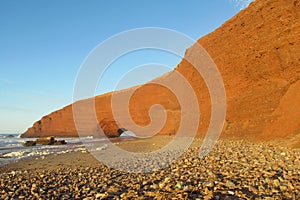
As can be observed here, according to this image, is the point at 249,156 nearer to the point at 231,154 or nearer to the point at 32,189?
the point at 231,154

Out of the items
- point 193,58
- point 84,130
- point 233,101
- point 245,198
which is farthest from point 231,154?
point 84,130

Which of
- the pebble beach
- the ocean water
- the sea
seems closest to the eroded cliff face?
the pebble beach

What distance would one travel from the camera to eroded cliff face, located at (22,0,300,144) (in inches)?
491

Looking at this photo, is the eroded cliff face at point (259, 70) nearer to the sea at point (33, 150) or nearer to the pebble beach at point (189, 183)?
the pebble beach at point (189, 183)

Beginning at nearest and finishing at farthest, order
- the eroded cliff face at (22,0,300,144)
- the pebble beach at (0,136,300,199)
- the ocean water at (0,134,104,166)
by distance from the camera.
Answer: the pebble beach at (0,136,300,199) < the eroded cliff face at (22,0,300,144) < the ocean water at (0,134,104,166)

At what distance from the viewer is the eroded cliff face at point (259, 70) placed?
40.9 feet

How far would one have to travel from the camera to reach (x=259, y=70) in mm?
16250

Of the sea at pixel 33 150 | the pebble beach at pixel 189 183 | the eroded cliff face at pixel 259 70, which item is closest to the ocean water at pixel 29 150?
the sea at pixel 33 150

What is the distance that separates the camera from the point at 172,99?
97.3ft

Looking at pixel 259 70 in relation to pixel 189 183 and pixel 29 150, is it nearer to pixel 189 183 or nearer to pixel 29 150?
pixel 189 183

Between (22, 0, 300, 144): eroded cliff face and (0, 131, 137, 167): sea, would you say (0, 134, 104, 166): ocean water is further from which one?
(22, 0, 300, 144): eroded cliff face

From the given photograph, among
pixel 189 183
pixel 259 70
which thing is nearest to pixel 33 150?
pixel 189 183

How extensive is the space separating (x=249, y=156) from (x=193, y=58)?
1734cm

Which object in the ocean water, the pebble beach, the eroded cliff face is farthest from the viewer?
the ocean water
